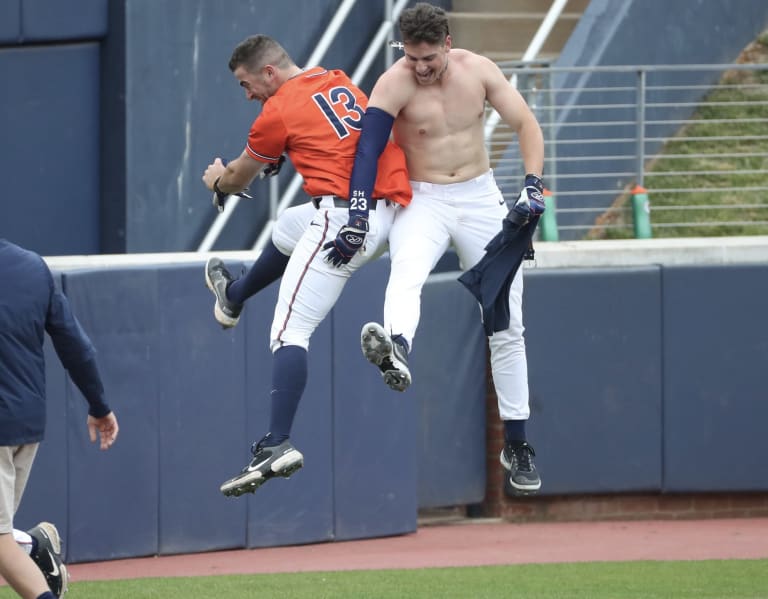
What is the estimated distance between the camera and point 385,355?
699cm

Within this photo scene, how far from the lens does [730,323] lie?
13359 millimetres

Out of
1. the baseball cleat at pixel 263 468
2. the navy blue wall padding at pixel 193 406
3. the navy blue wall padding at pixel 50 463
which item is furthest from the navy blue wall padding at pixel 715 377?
the baseball cleat at pixel 263 468

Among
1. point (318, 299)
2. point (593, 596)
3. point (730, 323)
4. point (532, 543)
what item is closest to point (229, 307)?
point (318, 299)

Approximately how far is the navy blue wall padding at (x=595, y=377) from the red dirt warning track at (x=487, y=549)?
0.44 meters

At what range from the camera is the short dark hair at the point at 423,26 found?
22.9 feet

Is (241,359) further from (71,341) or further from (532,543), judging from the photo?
(71,341)

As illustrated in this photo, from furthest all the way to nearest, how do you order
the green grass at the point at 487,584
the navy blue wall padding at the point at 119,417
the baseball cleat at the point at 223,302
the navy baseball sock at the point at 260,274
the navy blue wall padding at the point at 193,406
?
the navy blue wall padding at the point at 193,406, the navy blue wall padding at the point at 119,417, the green grass at the point at 487,584, the baseball cleat at the point at 223,302, the navy baseball sock at the point at 260,274

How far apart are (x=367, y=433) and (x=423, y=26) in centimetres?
603

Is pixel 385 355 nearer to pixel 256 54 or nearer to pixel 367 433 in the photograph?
pixel 256 54

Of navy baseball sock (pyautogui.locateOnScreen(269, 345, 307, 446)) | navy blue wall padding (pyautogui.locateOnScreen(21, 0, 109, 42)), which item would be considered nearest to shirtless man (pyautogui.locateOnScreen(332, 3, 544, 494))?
navy baseball sock (pyautogui.locateOnScreen(269, 345, 307, 446))

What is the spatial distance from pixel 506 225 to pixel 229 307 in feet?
5.55

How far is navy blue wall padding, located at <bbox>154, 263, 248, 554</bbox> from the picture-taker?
11.6 meters

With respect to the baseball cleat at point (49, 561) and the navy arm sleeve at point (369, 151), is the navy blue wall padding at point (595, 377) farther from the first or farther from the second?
the navy arm sleeve at point (369, 151)

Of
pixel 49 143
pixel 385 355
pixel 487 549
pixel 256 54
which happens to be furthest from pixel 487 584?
pixel 49 143
